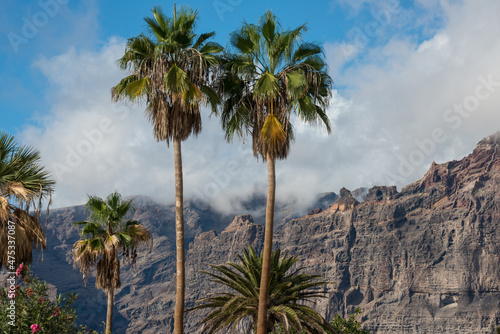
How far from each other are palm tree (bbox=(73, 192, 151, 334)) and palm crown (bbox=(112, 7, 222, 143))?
891cm

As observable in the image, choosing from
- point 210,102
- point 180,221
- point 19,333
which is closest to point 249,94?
point 210,102

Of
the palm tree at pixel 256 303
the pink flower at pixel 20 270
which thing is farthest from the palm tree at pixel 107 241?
the pink flower at pixel 20 270

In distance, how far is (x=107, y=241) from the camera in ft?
89.1

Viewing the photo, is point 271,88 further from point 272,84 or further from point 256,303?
point 256,303

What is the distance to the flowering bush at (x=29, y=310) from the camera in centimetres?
1328

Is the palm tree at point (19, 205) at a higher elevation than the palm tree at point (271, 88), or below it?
below

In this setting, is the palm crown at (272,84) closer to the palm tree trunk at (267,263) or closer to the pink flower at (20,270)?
the palm tree trunk at (267,263)

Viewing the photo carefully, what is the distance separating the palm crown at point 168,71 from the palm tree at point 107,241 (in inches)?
351

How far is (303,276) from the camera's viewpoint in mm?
25500

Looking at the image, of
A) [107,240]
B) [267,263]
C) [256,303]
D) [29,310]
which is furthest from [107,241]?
[29,310]

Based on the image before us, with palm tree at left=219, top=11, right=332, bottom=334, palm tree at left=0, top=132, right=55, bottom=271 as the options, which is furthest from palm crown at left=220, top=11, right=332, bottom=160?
palm tree at left=0, top=132, right=55, bottom=271

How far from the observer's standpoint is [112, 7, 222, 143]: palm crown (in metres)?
19.5

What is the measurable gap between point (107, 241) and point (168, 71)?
11672mm

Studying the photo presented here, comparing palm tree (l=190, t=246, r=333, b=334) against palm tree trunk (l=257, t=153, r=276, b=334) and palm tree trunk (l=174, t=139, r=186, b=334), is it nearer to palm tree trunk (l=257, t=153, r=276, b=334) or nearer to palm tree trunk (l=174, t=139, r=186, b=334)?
palm tree trunk (l=257, t=153, r=276, b=334)
